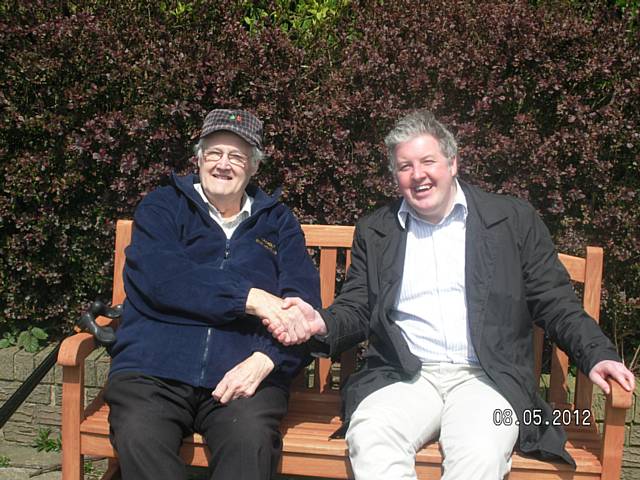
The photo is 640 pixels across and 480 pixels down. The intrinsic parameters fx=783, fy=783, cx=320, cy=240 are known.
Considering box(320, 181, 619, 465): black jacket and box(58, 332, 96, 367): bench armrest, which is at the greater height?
box(320, 181, 619, 465): black jacket

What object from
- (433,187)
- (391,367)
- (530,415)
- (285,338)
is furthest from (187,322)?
(530,415)

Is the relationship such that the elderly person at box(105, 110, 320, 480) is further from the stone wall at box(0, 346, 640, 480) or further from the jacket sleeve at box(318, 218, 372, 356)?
the stone wall at box(0, 346, 640, 480)

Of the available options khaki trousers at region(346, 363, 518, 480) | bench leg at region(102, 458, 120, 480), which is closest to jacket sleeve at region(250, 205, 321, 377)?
khaki trousers at region(346, 363, 518, 480)

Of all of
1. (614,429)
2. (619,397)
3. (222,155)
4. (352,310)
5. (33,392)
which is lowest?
(33,392)

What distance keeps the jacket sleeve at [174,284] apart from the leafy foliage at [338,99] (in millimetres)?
786

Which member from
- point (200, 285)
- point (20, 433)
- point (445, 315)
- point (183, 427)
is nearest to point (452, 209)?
point (445, 315)

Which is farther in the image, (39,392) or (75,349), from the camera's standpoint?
(39,392)

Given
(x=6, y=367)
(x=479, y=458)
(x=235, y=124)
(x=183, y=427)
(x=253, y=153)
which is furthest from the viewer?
(x=6, y=367)

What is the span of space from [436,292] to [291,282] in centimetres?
60

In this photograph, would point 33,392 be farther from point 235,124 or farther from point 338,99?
point 338,99

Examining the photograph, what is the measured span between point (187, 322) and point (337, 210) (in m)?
1.14

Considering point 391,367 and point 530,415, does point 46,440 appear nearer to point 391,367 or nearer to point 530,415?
point 391,367

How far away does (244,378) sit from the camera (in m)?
3.00

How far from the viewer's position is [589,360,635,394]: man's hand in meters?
2.76
